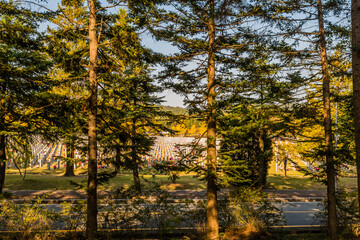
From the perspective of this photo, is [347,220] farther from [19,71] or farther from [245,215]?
[19,71]

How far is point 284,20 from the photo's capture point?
8508 millimetres

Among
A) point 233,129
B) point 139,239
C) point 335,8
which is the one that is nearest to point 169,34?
point 233,129

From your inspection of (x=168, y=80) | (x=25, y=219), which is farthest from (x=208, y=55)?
(x=25, y=219)

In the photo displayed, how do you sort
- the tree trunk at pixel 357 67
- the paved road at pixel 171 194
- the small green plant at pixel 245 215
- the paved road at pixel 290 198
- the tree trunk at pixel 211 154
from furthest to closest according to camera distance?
the paved road at pixel 171 194 → the paved road at pixel 290 198 → the small green plant at pixel 245 215 → the tree trunk at pixel 211 154 → the tree trunk at pixel 357 67

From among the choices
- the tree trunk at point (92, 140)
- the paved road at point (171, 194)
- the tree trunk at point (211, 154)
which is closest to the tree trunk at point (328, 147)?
the tree trunk at point (211, 154)

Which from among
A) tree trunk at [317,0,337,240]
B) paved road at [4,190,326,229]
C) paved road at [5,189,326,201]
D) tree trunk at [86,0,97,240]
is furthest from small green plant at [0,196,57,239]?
tree trunk at [317,0,337,240]

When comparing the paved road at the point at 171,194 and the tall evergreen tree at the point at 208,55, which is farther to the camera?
the paved road at the point at 171,194

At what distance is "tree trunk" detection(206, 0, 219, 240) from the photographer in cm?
749

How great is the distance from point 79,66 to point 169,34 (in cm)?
338

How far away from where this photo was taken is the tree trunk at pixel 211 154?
7492 mm

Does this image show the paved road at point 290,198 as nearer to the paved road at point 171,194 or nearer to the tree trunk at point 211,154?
the paved road at point 171,194

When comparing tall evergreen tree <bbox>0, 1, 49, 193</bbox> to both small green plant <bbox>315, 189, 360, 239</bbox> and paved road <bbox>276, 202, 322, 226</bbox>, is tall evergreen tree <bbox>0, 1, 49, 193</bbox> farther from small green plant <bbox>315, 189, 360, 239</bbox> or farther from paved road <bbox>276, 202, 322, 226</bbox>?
small green plant <bbox>315, 189, 360, 239</bbox>

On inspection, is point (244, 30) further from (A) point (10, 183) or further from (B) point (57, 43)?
(A) point (10, 183)

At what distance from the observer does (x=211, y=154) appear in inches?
306
